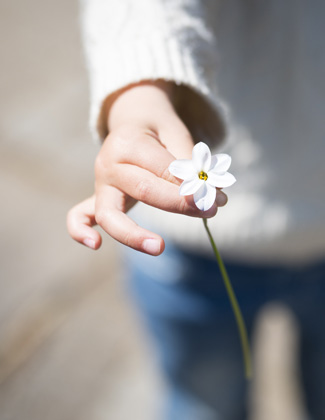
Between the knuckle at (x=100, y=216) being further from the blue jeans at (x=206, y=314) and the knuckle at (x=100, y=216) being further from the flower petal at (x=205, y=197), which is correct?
the blue jeans at (x=206, y=314)

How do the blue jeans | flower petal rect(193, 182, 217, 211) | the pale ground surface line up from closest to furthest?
flower petal rect(193, 182, 217, 211)
the blue jeans
the pale ground surface

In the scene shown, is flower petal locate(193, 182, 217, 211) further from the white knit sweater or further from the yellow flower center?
the white knit sweater

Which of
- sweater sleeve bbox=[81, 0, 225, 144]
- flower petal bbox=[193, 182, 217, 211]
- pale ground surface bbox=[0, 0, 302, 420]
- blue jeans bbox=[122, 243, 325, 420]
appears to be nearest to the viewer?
flower petal bbox=[193, 182, 217, 211]

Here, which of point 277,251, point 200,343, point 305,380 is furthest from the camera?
point 305,380

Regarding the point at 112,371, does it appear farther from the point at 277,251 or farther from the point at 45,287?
the point at 277,251

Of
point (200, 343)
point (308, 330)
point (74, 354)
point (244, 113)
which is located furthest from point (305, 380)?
point (244, 113)

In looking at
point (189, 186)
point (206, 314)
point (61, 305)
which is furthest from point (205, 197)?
point (61, 305)

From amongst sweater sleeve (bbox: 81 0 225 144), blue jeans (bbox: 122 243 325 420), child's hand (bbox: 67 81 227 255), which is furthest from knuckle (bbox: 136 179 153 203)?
blue jeans (bbox: 122 243 325 420)
